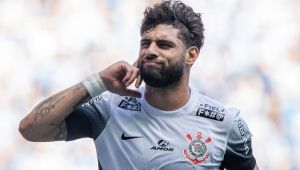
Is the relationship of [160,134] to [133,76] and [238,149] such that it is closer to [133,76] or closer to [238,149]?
[133,76]

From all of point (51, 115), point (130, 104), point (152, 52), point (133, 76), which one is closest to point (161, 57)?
point (152, 52)

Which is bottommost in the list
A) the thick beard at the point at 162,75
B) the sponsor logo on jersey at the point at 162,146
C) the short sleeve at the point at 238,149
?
the short sleeve at the point at 238,149

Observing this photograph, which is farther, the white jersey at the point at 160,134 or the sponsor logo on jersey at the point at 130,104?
the sponsor logo on jersey at the point at 130,104

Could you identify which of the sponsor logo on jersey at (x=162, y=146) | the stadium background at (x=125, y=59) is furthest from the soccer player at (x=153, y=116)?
the stadium background at (x=125, y=59)

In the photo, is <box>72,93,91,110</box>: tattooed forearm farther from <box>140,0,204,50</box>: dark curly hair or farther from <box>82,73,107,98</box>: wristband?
<box>140,0,204,50</box>: dark curly hair

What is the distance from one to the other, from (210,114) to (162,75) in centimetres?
47

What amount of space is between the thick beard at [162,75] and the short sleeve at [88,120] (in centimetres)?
34

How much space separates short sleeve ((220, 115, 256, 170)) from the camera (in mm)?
2625

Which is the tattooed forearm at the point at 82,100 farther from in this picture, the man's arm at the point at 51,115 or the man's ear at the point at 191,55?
the man's ear at the point at 191,55

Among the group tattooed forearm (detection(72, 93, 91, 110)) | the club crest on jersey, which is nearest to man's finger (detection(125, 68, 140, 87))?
tattooed forearm (detection(72, 93, 91, 110))

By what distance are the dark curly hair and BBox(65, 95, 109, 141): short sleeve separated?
0.65 m

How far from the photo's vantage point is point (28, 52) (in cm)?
571

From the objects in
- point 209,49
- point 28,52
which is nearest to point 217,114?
point 209,49

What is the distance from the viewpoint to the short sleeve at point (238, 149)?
2.62 metres
